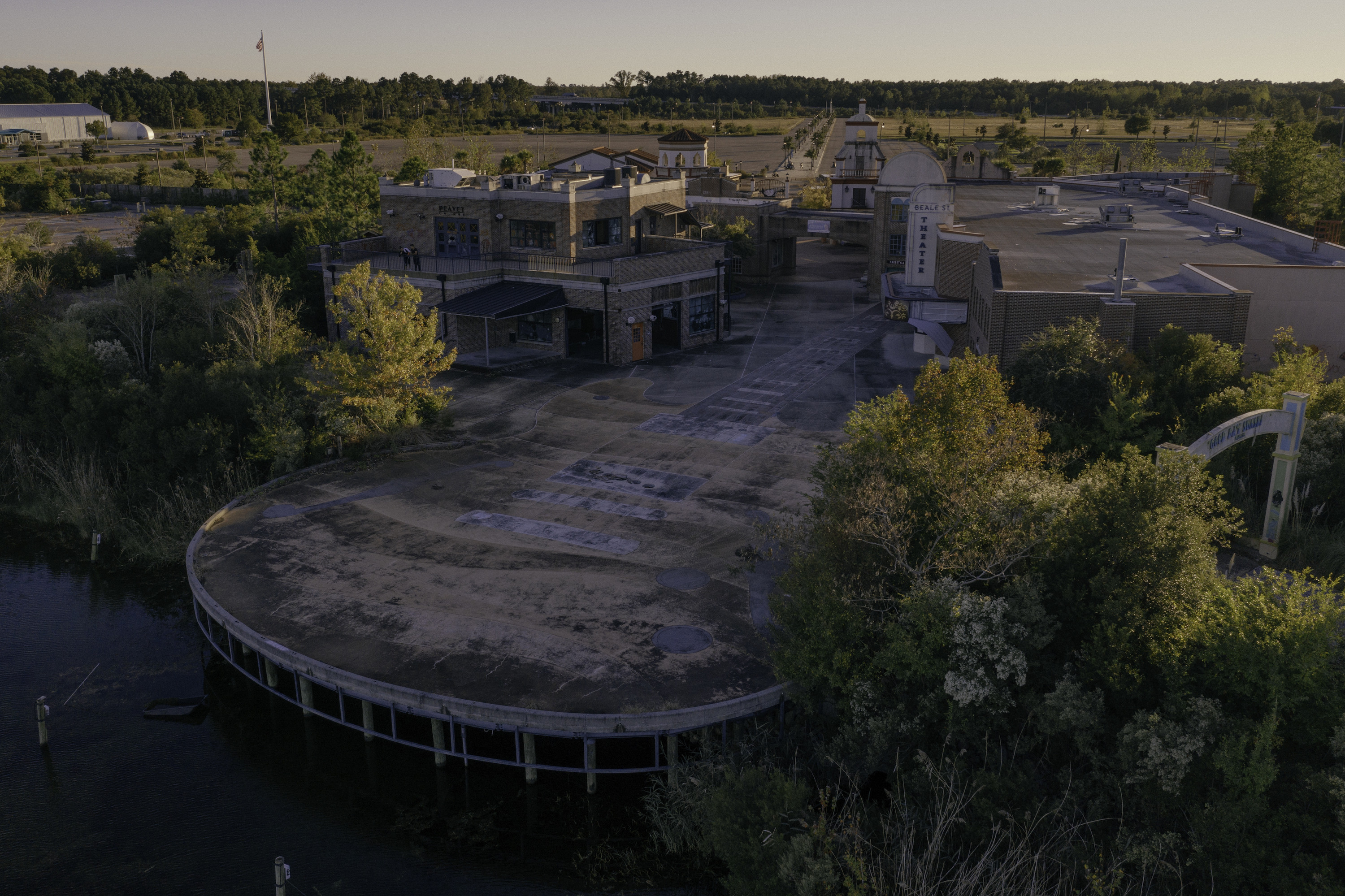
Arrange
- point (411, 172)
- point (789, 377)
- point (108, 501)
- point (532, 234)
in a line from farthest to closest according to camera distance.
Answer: point (411, 172) → point (532, 234) → point (789, 377) → point (108, 501)

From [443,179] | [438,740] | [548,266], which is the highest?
[443,179]

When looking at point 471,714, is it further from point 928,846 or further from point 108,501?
point 108,501

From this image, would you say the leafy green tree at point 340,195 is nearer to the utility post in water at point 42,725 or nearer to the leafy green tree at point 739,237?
the leafy green tree at point 739,237

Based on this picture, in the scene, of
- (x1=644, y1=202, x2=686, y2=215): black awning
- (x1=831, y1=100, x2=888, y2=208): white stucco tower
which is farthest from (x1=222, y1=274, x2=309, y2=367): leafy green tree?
(x1=831, y1=100, x2=888, y2=208): white stucco tower

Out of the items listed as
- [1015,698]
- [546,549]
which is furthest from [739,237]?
[1015,698]

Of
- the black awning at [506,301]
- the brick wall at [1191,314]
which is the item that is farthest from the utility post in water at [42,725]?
the brick wall at [1191,314]

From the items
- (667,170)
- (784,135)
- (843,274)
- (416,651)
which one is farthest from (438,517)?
(784,135)
